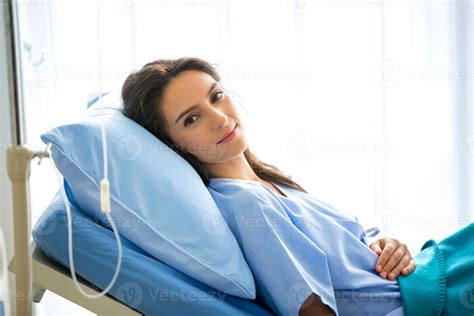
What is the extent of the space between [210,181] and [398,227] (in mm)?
1245

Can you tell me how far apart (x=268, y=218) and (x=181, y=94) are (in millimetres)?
443

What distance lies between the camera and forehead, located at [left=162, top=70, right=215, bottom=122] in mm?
1672

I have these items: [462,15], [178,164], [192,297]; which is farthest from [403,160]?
[192,297]

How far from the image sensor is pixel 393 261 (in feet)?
5.32

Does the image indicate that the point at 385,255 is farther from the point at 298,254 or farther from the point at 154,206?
the point at 154,206

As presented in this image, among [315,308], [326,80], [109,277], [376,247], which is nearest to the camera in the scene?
[109,277]

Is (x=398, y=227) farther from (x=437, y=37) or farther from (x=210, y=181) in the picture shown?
(x=210, y=181)

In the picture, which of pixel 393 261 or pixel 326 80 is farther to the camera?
pixel 326 80

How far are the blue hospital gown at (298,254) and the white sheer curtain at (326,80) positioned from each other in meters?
0.88

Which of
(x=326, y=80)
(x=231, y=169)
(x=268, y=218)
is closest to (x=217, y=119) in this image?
(x=231, y=169)

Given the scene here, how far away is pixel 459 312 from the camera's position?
148 cm

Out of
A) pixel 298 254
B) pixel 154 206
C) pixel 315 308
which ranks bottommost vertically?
pixel 315 308

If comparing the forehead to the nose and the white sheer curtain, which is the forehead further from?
the white sheer curtain

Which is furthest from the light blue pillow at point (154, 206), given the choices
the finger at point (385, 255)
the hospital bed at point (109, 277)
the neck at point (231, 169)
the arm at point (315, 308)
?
the finger at point (385, 255)
